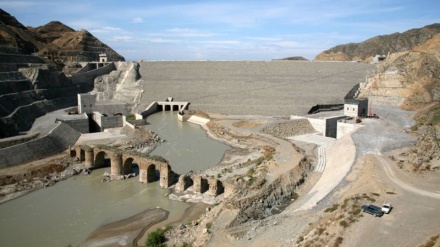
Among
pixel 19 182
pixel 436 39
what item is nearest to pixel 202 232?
pixel 19 182

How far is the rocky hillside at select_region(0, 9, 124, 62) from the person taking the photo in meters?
67.5

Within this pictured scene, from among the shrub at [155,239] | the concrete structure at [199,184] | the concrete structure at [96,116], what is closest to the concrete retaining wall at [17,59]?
the concrete structure at [96,116]

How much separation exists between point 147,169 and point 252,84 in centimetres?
3676

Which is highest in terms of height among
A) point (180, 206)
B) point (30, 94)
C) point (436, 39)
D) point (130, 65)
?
point (436, 39)

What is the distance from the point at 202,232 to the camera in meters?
18.5

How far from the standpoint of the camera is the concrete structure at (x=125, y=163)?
26469 mm

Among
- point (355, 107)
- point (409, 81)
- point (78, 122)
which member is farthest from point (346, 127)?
point (78, 122)

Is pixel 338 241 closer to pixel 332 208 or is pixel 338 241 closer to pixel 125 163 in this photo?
pixel 332 208

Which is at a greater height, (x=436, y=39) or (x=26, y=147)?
(x=436, y=39)

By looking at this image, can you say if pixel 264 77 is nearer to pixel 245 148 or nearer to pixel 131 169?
pixel 245 148

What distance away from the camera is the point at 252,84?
61.1 m

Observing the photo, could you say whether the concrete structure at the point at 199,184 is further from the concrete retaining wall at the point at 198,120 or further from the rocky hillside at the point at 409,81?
the rocky hillside at the point at 409,81

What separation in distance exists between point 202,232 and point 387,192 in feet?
31.9

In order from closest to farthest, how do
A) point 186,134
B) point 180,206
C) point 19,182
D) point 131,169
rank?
point 180,206
point 19,182
point 131,169
point 186,134
